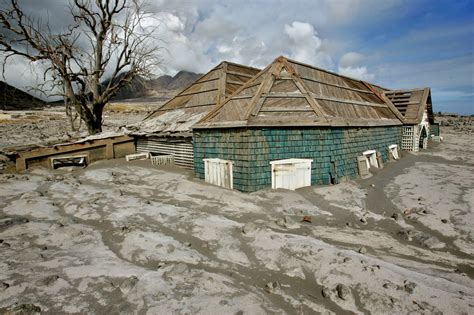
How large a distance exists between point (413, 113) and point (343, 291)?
20.5 meters

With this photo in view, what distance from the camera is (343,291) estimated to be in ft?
14.4

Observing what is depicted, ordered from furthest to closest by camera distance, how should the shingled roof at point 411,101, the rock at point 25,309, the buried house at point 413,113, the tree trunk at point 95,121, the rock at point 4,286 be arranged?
the shingled roof at point 411,101
the buried house at point 413,113
the tree trunk at point 95,121
the rock at point 4,286
the rock at point 25,309

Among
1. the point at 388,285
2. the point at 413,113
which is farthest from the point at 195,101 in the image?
the point at 413,113

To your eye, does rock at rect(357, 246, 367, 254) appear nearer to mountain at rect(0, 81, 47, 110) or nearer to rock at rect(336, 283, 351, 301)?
rock at rect(336, 283, 351, 301)

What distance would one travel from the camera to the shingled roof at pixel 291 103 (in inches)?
431

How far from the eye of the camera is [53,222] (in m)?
6.73

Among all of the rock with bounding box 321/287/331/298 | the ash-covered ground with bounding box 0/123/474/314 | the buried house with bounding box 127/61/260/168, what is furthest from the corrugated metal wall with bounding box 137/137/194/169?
the rock with bounding box 321/287/331/298

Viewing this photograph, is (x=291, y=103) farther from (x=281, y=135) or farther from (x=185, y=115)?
(x=185, y=115)

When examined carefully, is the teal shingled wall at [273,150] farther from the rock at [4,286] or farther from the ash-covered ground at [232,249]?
the rock at [4,286]

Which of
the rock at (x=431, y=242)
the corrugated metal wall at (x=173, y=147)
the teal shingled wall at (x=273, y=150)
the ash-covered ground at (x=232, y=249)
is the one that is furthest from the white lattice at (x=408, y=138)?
the corrugated metal wall at (x=173, y=147)

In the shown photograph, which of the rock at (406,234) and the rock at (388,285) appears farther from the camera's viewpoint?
the rock at (406,234)

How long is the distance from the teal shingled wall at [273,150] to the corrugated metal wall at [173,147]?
1884 millimetres

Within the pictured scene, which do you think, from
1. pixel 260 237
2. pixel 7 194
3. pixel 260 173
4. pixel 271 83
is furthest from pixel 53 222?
pixel 271 83

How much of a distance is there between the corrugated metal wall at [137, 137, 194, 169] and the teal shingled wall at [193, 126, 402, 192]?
1.88 meters
